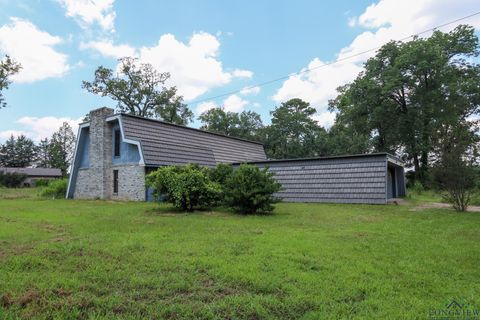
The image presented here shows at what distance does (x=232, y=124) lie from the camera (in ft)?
120

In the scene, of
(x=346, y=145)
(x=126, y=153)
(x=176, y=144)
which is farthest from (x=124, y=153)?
(x=346, y=145)

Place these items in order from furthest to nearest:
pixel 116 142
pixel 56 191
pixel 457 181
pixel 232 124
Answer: pixel 232 124 → pixel 56 191 → pixel 116 142 → pixel 457 181

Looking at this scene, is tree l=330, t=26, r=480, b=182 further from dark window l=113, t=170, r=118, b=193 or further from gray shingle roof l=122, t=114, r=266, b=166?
dark window l=113, t=170, r=118, b=193

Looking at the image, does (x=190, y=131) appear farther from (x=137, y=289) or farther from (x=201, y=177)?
(x=137, y=289)

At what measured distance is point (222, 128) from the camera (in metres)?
36.7

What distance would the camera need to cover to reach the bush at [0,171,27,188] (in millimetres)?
43125

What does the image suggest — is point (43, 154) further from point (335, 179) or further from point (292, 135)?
point (335, 179)

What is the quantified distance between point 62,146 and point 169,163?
56997 millimetres

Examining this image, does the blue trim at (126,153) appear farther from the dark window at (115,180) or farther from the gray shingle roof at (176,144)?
the gray shingle roof at (176,144)

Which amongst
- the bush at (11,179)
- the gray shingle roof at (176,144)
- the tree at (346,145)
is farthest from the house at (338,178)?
the bush at (11,179)

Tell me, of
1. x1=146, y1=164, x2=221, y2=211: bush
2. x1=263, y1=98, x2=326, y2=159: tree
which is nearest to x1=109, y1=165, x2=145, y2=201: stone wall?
x1=146, y1=164, x2=221, y2=211: bush

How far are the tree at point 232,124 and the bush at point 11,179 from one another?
101ft

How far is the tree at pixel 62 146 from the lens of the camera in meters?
62.3

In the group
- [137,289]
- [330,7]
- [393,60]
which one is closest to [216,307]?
[137,289]
